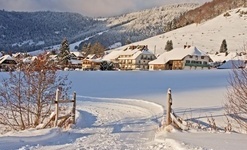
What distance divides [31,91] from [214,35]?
100694mm

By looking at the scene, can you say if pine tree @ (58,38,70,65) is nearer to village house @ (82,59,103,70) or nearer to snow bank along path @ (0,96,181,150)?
village house @ (82,59,103,70)

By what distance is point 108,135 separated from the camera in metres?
10.8

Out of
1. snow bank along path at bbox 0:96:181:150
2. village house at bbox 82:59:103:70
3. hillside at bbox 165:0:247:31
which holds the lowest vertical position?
snow bank along path at bbox 0:96:181:150

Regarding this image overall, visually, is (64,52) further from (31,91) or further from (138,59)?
(31,91)

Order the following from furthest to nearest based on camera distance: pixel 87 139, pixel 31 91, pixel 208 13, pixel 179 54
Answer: pixel 208 13, pixel 179 54, pixel 31 91, pixel 87 139

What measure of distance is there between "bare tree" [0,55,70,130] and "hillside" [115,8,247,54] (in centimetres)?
8203

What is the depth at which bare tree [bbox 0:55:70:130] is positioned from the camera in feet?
51.8

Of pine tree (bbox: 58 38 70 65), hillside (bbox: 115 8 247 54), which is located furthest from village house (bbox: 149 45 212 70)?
pine tree (bbox: 58 38 70 65)

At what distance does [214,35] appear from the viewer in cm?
11050

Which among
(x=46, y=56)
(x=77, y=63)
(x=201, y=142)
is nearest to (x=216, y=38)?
(x=77, y=63)

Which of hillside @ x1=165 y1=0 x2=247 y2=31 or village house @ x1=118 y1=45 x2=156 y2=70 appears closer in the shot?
village house @ x1=118 y1=45 x2=156 y2=70

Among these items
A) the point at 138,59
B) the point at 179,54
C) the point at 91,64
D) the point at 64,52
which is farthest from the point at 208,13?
the point at 64,52

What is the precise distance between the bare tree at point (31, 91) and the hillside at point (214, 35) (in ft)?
269

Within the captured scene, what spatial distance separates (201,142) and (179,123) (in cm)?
216
